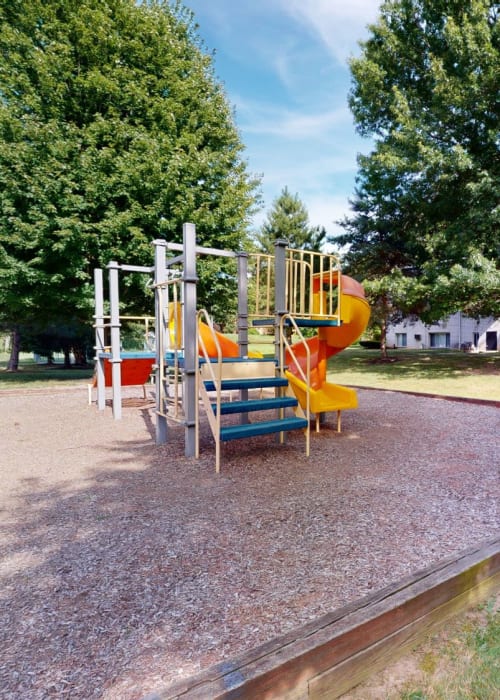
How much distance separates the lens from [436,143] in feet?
44.5

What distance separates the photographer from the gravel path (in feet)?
5.54

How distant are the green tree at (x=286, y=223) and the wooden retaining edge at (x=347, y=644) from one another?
1085 inches

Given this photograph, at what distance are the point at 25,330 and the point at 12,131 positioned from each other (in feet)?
36.9

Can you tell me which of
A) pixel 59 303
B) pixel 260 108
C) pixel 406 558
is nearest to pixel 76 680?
pixel 406 558

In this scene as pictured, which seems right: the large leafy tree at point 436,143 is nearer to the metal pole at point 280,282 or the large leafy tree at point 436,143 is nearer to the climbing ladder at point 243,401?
the metal pole at point 280,282

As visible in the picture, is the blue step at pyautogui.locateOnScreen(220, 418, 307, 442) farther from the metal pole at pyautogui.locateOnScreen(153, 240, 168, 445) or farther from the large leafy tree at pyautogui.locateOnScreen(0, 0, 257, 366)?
the large leafy tree at pyautogui.locateOnScreen(0, 0, 257, 366)

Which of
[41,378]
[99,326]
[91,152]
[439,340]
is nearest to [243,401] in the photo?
[99,326]

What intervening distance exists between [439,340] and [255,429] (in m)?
36.5

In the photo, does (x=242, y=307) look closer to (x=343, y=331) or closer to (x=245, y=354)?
(x=245, y=354)

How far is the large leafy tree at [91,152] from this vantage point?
10570 millimetres

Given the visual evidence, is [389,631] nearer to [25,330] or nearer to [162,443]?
[162,443]

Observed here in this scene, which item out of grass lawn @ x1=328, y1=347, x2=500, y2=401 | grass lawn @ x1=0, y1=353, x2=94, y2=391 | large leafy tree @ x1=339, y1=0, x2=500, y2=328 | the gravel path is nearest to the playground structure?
the gravel path

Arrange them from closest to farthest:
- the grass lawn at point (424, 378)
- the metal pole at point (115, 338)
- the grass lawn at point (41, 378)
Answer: the metal pole at point (115, 338), the grass lawn at point (424, 378), the grass lawn at point (41, 378)

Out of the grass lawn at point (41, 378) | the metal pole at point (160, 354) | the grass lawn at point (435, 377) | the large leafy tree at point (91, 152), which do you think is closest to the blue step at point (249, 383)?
the metal pole at point (160, 354)
